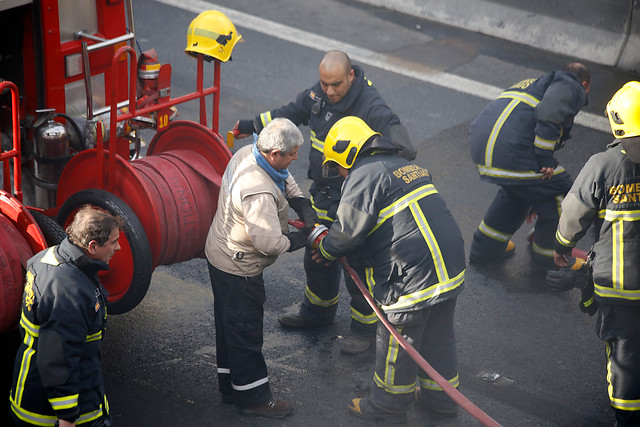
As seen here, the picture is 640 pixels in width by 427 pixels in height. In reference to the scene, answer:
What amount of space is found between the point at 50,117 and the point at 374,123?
2.18 meters

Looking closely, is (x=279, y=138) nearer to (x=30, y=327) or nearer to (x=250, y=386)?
(x=250, y=386)

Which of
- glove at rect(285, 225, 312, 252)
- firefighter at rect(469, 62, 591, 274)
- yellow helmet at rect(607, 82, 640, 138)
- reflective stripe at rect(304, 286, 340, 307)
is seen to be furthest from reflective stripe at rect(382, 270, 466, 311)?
firefighter at rect(469, 62, 591, 274)

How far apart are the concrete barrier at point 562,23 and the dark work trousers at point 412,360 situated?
21.5 feet

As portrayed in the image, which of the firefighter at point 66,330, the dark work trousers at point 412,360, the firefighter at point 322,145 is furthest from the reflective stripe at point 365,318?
the firefighter at point 66,330

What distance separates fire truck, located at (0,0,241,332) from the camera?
4734 millimetres

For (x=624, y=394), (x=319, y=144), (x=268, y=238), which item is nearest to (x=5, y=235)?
(x=268, y=238)

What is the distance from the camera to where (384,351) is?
4672mm

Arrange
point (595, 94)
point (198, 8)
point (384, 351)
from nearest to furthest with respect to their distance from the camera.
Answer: point (384, 351) → point (595, 94) → point (198, 8)

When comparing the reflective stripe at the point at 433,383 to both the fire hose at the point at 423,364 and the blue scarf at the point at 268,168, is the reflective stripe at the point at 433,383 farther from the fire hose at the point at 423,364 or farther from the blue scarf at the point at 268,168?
the blue scarf at the point at 268,168

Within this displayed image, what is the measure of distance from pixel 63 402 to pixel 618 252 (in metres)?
3.09

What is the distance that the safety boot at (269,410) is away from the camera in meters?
4.72

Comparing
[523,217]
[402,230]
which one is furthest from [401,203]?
[523,217]

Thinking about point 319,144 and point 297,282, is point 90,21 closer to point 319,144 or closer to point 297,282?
point 319,144

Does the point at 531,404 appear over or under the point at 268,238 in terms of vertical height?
under
